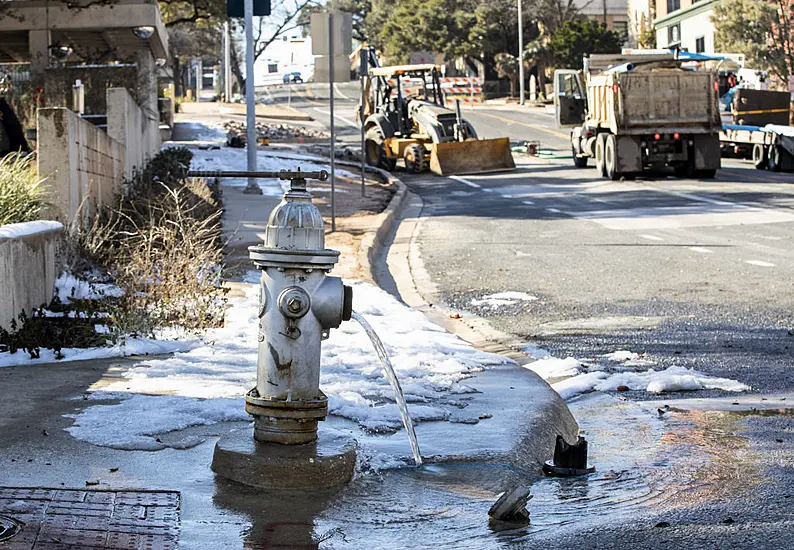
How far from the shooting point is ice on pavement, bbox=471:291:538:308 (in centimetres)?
1122

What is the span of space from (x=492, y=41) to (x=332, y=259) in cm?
7909

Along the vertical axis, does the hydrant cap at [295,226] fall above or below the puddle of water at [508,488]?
above

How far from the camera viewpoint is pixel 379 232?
17.7m

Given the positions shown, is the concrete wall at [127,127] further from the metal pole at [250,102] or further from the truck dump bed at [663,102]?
the truck dump bed at [663,102]

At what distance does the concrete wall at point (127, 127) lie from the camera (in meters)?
16.2

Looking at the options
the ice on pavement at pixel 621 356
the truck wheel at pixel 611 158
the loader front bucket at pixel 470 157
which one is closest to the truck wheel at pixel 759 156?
the truck wheel at pixel 611 158

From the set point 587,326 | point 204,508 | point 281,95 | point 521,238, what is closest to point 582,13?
point 281,95

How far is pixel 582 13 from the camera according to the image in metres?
91.6

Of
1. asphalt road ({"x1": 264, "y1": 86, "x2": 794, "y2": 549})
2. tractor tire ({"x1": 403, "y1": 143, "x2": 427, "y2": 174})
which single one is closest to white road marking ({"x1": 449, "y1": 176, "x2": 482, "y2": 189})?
asphalt road ({"x1": 264, "y1": 86, "x2": 794, "y2": 549})

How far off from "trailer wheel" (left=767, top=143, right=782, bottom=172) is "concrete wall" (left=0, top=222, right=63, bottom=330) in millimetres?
23619

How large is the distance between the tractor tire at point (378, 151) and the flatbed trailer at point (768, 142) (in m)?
9.11

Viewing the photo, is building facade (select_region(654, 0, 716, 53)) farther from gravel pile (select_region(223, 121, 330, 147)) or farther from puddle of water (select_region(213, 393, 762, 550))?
puddle of water (select_region(213, 393, 762, 550))

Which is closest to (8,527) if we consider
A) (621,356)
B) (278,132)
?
(621,356)

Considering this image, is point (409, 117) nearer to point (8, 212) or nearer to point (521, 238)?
point (521, 238)
